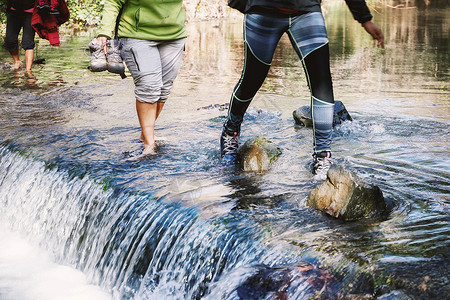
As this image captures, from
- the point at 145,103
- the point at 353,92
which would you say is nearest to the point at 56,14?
the point at 353,92

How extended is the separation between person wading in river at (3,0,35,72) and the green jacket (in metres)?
6.14

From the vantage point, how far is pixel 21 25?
10820 millimetres

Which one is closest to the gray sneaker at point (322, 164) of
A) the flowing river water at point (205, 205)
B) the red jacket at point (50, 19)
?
the flowing river water at point (205, 205)

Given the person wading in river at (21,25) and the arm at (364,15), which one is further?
Result: the person wading in river at (21,25)

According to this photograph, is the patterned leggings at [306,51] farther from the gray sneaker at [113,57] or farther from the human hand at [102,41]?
the human hand at [102,41]

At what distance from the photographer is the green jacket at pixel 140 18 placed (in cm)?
475

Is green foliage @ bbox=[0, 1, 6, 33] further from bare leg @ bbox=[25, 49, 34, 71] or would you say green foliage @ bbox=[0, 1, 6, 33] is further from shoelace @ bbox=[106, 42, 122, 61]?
shoelace @ bbox=[106, 42, 122, 61]

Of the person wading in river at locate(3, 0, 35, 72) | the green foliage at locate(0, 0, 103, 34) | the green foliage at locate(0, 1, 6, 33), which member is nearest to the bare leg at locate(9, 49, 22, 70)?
the person wading in river at locate(3, 0, 35, 72)

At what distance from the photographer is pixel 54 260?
491 cm

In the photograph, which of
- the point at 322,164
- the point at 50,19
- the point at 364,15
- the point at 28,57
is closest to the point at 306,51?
the point at 364,15

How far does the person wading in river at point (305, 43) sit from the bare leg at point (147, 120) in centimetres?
103

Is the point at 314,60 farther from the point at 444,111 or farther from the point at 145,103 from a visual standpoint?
the point at 444,111

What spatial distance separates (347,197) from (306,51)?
114 cm

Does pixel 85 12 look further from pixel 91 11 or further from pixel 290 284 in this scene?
pixel 290 284
